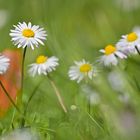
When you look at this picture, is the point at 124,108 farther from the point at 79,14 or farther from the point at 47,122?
the point at 79,14

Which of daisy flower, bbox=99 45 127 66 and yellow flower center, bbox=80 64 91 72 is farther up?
daisy flower, bbox=99 45 127 66

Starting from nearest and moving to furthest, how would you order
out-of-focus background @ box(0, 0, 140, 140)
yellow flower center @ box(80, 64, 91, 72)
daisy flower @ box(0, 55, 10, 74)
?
out-of-focus background @ box(0, 0, 140, 140) < daisy flower @ box(0, 55, 10, 74) < yellow flower center @ box(80, 64, 91, 72)

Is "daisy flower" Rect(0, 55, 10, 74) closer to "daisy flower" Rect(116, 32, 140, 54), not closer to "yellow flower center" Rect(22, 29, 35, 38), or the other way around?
"yellow flower center" Rect(22, 29, 35, 38)

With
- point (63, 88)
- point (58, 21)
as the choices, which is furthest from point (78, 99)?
point (58, 21)

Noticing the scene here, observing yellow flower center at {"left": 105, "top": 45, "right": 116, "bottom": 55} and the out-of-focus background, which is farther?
yellow flower center at {"left": 105, "top": 45, "right": 116, "bottom": 55}

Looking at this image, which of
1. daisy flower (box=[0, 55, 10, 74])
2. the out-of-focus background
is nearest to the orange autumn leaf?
the out-of-focus background

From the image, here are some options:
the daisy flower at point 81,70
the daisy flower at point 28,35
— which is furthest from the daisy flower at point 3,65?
the daisy flower at point 81,70

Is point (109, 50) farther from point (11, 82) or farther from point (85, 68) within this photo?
point (11, 82)
